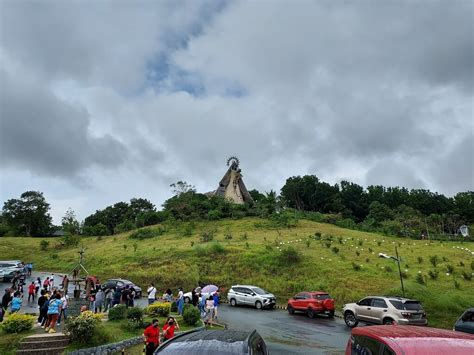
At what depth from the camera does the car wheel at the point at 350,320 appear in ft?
67.6

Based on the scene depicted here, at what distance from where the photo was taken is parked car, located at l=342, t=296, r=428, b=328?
18188 millimetres

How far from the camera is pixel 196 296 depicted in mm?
24031

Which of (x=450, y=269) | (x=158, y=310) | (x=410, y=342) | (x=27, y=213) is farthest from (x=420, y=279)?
(x=27, y=213)

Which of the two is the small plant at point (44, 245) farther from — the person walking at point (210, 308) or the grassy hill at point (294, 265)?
the person walking at point (210, 308)

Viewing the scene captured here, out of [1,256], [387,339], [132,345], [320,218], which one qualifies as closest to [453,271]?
[132,345]

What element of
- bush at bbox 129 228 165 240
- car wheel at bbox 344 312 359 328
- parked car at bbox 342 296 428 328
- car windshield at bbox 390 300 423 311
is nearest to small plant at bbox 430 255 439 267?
car wheel at bbox 344 312 359 328

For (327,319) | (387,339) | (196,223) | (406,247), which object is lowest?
(327,319)

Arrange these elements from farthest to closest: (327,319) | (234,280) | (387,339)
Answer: (234,280) < (327,319) < (387,339)

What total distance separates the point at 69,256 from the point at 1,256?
11495mm

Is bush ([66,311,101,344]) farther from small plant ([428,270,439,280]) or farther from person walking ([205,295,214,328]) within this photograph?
small plant ([428,270,439,280])

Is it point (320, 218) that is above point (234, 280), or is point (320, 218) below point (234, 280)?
above

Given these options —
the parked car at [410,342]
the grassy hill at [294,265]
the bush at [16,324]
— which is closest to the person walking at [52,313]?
the bush at [16,324]

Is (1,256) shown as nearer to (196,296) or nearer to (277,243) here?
(277,243)

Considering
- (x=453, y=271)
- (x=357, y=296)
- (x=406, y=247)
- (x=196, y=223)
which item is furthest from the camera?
(x=196, y=223)
